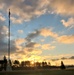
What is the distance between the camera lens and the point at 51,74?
49469 millimetres

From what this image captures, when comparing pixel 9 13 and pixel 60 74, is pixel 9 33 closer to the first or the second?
pixel 9 13

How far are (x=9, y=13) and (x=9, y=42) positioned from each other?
8.37 meters

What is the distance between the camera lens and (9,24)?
72688 millimetres

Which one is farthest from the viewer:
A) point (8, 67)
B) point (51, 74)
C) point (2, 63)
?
point (2, 63)

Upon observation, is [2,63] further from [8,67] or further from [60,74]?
[60,74]

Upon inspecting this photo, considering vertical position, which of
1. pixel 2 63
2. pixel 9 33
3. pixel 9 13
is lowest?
pixel 2 63

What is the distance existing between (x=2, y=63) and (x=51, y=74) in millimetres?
42915

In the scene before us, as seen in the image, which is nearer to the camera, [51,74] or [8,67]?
[51,74]

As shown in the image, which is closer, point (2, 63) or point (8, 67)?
point (8, 67)

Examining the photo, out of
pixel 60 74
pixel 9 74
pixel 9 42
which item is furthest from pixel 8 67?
pixel 60 74

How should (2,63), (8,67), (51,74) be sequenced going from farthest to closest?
(2,63), (8,67), (51,74)

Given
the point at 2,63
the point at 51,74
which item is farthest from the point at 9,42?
the point at 51,74

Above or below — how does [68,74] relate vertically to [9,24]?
below

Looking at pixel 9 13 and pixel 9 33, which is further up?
pixel 9 13
